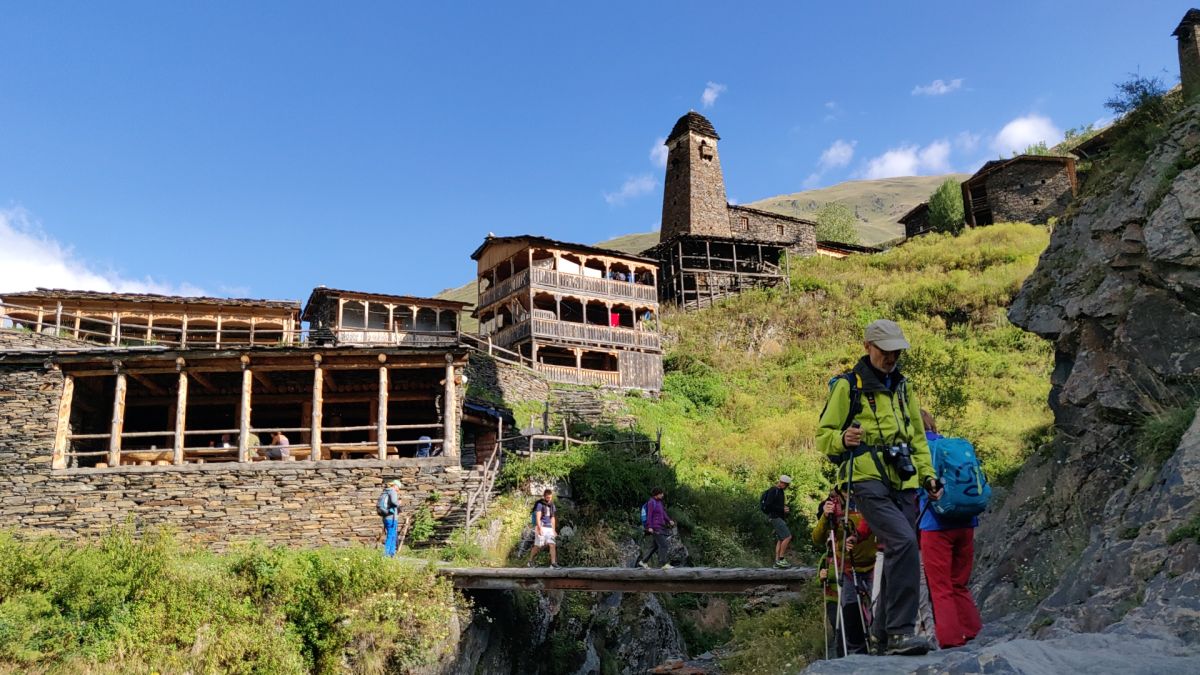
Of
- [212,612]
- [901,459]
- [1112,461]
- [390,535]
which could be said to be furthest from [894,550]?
[390,535]

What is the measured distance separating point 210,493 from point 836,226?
204ft

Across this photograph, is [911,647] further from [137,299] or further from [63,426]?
[137,299]

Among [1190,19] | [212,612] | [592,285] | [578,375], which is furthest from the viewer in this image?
[592,285]

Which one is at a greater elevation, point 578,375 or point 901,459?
point 578,375

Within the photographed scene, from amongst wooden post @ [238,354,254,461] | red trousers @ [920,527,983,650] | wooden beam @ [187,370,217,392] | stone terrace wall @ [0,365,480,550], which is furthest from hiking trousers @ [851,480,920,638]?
wooden beam @ [187,370,217,392]

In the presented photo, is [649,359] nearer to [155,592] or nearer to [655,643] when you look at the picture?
[655,643]

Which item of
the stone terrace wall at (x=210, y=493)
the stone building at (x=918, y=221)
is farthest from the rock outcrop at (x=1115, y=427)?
the stone building at (x=918, y=221)

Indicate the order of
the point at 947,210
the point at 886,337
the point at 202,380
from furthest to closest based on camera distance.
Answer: the point at 947,210 → the point at 202,380 → the point at 886,337

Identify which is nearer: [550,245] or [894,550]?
[894,550]

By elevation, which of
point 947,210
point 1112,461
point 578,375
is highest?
point 947,210

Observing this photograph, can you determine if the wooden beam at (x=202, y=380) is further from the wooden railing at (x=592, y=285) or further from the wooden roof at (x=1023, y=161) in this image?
the wooden roof at (x=1023, y=161)

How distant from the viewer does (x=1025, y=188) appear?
51.8 meters

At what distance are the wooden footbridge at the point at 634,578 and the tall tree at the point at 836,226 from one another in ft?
192

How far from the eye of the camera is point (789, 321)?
4222 cm
